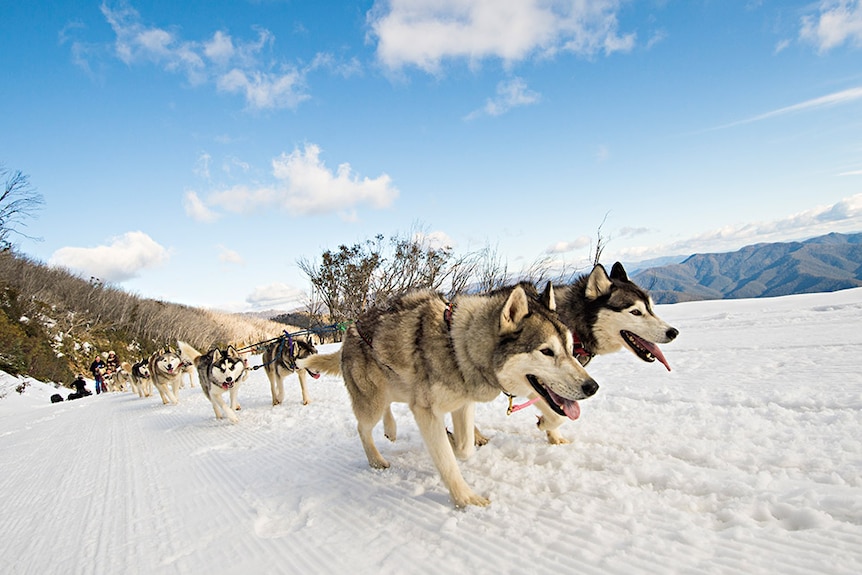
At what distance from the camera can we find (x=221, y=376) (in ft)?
29.5

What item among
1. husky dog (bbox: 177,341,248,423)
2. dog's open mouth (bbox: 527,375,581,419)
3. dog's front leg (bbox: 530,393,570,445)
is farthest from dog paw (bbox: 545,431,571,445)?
husky dog (bbox: 177,341,248,423)

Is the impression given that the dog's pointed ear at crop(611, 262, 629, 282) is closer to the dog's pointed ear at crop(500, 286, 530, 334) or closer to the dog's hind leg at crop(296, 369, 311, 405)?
the dog's pointed ear at crop(500, 286, 530, 334)

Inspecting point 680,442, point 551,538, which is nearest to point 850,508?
point 680,442

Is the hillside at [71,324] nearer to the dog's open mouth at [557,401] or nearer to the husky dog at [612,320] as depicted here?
the husky dog at [612,320]

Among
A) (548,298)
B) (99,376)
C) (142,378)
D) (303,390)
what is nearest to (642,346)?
(548,298)

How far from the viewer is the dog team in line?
3.38 m

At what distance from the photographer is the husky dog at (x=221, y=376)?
8836mm

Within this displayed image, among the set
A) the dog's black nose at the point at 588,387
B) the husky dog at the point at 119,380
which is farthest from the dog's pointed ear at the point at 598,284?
the husky dog at the point at 119,380

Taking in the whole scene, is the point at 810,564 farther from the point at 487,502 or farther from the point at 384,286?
the point at 384,286

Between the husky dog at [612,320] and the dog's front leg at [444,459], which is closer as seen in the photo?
the dog's front leg at [444,459]

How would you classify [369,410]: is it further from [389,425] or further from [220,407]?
[220,407]

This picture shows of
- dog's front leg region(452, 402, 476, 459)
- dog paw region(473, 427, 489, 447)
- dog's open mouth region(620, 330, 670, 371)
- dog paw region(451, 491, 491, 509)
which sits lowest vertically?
dog paw region(473, 427, 489, 447)

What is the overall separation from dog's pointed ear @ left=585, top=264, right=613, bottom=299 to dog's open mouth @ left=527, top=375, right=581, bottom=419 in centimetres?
231

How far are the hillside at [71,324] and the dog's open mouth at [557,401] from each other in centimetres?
3112
